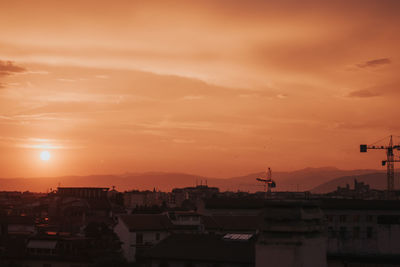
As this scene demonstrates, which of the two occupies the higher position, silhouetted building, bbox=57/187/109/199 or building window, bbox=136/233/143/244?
silhouetted building, bbox=57/187/109/199

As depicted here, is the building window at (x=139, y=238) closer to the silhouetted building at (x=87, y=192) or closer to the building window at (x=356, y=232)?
the building window at (x=356, y=232)

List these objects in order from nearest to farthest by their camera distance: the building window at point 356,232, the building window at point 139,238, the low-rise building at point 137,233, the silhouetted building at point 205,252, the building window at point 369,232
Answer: the silhouetted building at point 205,252, the building window at point 369,232, the building window at point 356,232, the low-rise building at point 137,233, the building window at point 139,238

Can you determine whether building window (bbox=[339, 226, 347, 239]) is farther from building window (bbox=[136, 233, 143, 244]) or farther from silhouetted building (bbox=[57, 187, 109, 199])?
silhouetted building (bbox=[57, 187, 109, 199])

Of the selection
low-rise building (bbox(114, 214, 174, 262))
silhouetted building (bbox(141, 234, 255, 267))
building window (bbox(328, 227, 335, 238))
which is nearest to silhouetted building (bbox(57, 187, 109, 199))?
low-rise building (bbox(114, 214, 174, 262))

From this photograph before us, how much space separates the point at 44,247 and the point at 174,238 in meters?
12.5

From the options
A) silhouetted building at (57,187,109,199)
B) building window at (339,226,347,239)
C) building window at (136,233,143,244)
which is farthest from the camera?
silhouetted building at (57,187,109,199)

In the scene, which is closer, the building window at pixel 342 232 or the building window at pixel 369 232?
A: the building window at pixel 369 232

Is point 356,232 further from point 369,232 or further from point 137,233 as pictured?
point 137,233

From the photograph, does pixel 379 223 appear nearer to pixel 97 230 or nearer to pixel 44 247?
pixel 97 230

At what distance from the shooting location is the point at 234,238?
52.7 metres

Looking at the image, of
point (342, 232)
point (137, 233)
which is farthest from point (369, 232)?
point (137, 233)

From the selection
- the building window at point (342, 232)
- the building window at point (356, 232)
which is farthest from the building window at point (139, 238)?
the building window at point (356, 232)

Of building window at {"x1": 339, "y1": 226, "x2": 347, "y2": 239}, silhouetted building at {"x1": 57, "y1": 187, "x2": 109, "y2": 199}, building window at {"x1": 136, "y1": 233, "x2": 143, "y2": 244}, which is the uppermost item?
silhouetted building at {"x1": 57, "y1": 187, "x2": 109, "y2": 199}

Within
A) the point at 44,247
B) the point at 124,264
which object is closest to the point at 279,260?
the point at 124,264
